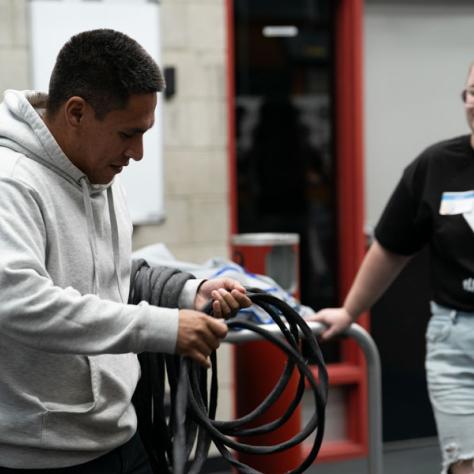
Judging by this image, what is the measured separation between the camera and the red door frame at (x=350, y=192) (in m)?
5.12

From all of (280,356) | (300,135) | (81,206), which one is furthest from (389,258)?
(300,135)

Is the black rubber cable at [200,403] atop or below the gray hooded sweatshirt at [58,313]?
below

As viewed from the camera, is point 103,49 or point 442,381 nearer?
point 103,49

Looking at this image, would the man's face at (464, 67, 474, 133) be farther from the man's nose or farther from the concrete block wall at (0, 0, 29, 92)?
the concrete block wall at (0, 0, 29, 92)

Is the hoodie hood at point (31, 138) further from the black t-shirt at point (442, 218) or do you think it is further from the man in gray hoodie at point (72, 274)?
the black t-shirt at point (442, 218)

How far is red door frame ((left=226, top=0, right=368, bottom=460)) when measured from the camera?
5121 mm

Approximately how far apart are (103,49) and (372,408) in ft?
5.87

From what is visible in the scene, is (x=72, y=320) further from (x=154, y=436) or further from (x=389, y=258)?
(x=389, y=258)

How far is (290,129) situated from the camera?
519 cm

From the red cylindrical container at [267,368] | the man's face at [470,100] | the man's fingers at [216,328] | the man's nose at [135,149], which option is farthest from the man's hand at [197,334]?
the red cylindrical container at [267,368]

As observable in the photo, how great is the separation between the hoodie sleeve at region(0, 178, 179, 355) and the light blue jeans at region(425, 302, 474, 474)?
1.38 m

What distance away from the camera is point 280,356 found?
12.7ft

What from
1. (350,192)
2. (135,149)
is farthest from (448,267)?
(350,192)

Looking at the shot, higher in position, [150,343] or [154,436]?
[150,343]
